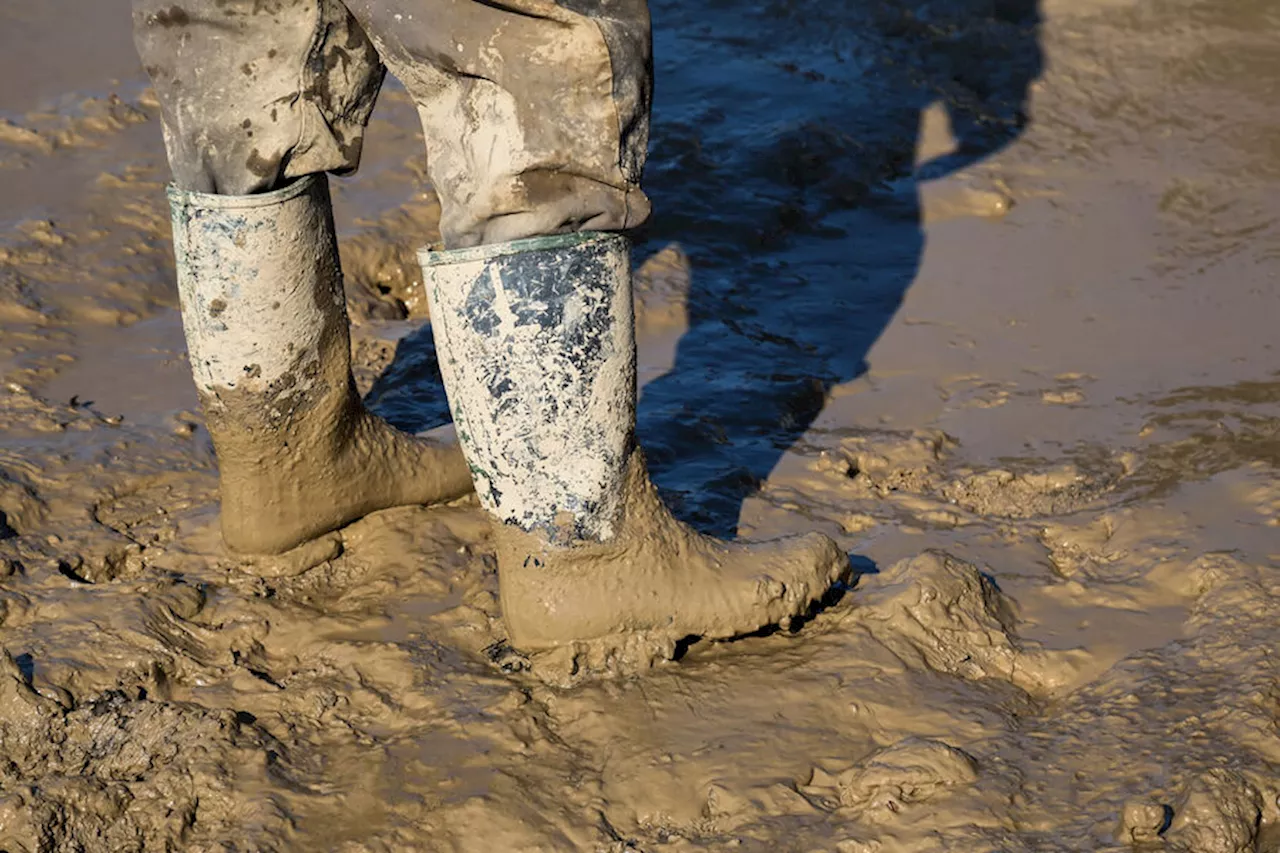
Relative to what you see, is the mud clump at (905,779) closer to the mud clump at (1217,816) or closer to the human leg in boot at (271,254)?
the mud clump at (1217,816)

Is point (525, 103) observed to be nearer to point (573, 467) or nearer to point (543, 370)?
point (543, 370)

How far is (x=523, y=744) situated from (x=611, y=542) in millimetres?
307

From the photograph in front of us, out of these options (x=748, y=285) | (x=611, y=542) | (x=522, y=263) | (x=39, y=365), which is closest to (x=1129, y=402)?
(x=748, y=285)

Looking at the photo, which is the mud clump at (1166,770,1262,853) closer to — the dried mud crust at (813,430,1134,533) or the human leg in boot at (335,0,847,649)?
the human leg in boot at (335,0,847,649)

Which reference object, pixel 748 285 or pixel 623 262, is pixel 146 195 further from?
pixel 623 262

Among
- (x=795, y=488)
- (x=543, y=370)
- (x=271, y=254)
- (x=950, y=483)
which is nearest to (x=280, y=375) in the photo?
(x=271, y=254)

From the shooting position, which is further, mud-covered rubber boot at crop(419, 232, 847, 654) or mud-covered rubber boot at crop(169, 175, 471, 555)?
mud-covered rubber boot at crop(169, 175, 471, 555)

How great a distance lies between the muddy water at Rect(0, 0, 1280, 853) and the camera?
1.91 m

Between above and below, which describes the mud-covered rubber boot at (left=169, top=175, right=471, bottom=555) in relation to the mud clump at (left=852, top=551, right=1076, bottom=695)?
above

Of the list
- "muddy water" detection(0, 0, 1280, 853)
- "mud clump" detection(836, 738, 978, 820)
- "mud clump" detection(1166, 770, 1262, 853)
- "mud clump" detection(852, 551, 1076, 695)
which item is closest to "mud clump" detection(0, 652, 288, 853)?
"muddy water" detection(0, 0, 1280, 853)

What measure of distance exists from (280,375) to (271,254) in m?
0.20

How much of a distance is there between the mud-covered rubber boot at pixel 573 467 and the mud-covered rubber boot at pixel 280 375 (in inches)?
15.4

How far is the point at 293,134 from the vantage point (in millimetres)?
2209

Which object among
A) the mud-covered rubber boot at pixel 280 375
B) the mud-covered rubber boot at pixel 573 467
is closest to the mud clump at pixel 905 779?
the mud-covered rubber boot at pixel 573 467
